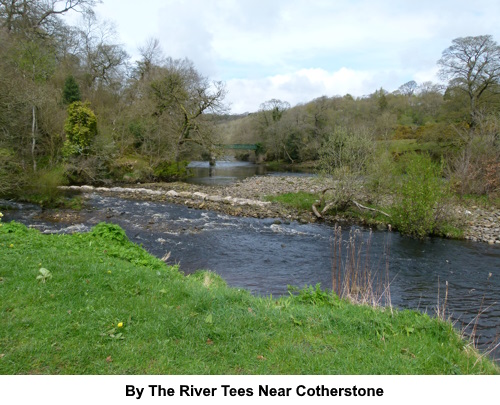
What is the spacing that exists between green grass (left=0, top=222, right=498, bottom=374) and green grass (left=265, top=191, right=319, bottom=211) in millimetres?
13080

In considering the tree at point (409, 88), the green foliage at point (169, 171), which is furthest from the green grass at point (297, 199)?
the tree at point (409, 88)

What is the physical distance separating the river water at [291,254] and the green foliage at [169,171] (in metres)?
11.3

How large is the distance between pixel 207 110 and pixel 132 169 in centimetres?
891

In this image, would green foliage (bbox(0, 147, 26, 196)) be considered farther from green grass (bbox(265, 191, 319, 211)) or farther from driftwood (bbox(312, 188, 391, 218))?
driftwood (bbox(312, 188, 391, 218))

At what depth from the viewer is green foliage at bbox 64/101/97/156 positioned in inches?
898

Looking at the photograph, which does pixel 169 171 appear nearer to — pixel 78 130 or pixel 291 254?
pixel 78 130

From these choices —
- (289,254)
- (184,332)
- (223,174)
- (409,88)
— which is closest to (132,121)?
(223,174)

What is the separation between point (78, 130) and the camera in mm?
23016

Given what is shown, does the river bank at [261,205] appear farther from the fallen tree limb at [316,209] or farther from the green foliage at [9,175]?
the green foliage at [9,175]

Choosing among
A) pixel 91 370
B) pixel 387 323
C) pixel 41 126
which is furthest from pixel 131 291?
pixel 41 126

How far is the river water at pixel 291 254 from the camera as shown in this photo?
26.2ft

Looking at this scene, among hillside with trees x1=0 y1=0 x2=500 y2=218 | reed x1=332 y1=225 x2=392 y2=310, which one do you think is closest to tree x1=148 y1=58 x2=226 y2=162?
hillside with trees x1=0 y1=0 x2=500 y2=218

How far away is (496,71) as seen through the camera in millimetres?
27609
